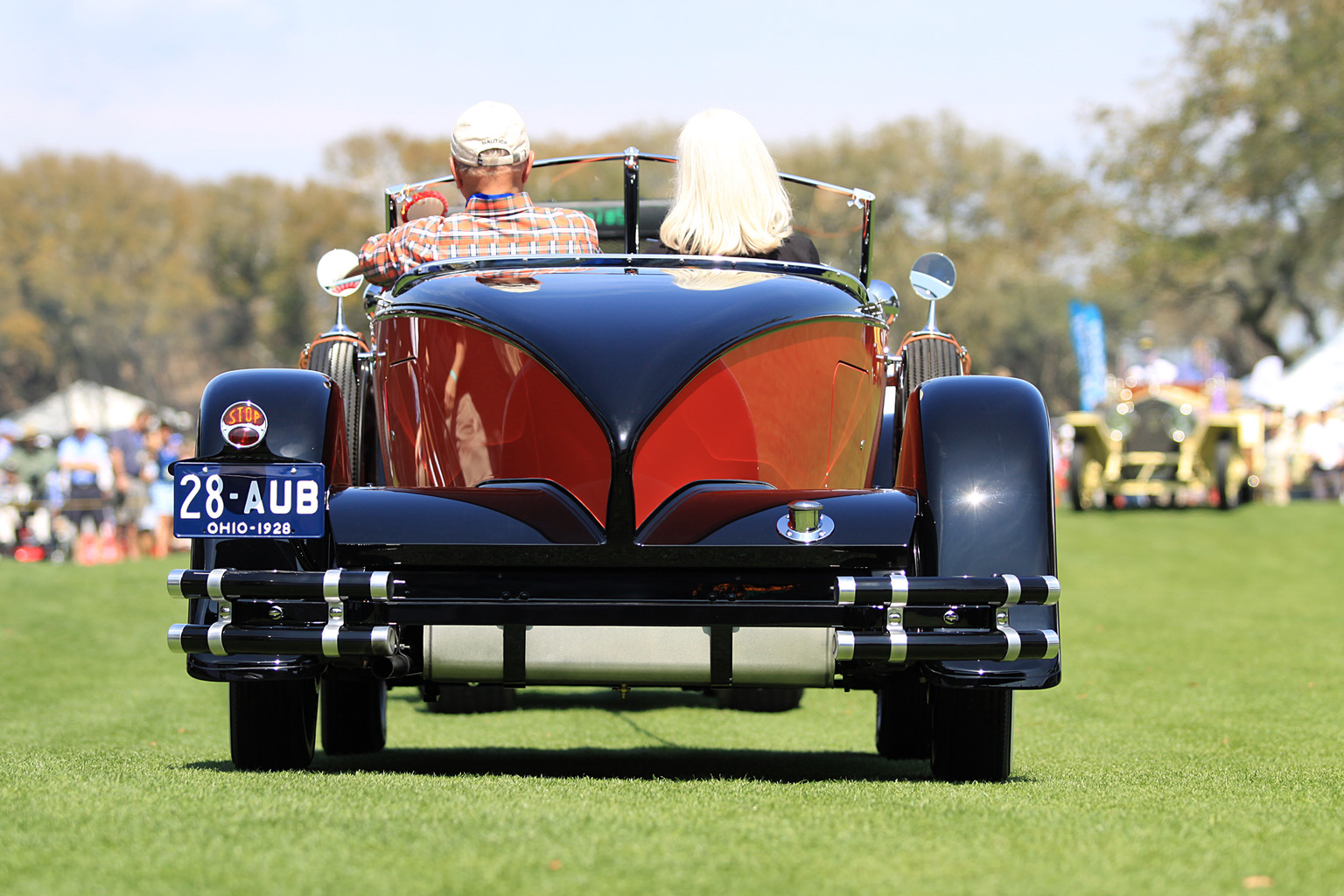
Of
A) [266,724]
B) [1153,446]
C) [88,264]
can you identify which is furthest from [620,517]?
[88,264]

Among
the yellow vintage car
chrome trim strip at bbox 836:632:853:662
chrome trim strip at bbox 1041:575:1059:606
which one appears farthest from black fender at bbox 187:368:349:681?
the yellow vintage car

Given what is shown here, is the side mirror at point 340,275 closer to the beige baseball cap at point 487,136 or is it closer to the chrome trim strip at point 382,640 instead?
the beige baseball cap at point 487,136

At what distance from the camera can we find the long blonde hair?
4820 millimetres

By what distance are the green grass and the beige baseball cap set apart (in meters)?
2.02

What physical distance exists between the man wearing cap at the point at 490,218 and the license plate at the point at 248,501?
44.1 inches

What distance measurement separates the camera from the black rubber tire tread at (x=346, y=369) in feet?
16.8

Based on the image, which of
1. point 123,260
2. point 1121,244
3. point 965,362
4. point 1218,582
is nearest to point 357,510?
point 965,362

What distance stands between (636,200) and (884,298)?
1023 millimetres

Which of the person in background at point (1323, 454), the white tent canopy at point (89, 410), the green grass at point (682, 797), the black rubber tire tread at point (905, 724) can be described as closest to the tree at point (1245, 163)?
the person in background at point (1323, 454)

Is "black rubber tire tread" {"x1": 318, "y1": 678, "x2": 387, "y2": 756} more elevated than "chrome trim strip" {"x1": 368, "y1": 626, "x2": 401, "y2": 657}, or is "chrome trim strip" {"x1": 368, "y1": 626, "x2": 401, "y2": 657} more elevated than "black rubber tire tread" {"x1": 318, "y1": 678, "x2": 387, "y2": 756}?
"chrome trim strip" {"x1": 368, "y1": 626, "x2": 401, "y2": 657}

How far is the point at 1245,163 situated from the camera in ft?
126

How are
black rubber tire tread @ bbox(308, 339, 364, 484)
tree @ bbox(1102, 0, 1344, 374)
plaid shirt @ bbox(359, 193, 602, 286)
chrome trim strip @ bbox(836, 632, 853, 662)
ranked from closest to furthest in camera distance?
1. chrome trim strip @ bbox(836, 632, 853, 662)
2. plaid shirt @ bbox(359, 193, 602, 286)
3. black rubber tire tread @ bbox(308, 339, 364, 484)
4. tree @ bbox(1102, 0, 1344, 374)

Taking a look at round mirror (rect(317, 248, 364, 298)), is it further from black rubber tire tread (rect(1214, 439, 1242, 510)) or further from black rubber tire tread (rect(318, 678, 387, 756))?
black rubber tire tread (rect(1214, 439, 1242, 510))

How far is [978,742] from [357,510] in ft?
6.23
